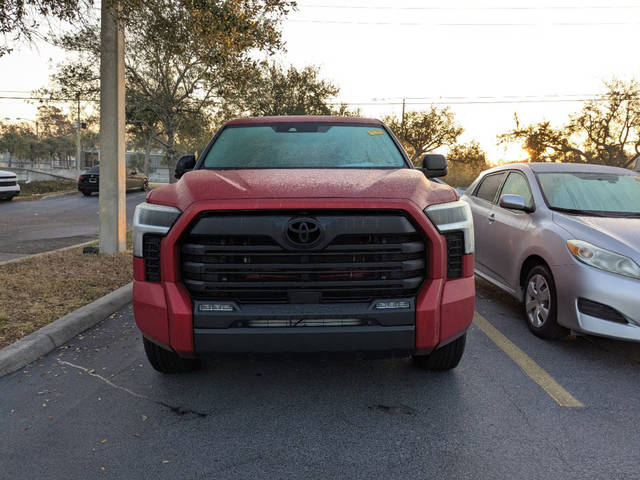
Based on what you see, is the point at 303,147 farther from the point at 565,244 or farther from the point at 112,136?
the point at 112,136

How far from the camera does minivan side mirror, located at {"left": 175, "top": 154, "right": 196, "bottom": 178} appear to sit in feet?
14.6

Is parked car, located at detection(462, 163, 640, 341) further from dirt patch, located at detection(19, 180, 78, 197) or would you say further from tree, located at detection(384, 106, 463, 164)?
tree, located at detection(384, 106, 463, 164)

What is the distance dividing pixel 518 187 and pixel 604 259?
1.90 meters

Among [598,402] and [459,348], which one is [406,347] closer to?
[459,348]

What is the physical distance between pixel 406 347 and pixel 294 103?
113ft

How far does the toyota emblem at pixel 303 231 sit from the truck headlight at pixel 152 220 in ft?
2.19

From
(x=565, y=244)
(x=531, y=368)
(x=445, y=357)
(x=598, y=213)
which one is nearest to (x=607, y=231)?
(x=565, y=244)

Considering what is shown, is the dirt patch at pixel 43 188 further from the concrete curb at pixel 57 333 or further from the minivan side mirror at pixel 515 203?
the minivan side mirror at pixel 515 203

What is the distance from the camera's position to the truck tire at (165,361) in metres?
3.51

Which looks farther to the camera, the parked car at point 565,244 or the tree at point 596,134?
the tree at point 596,134

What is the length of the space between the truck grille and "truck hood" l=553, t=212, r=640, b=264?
81.1 inches

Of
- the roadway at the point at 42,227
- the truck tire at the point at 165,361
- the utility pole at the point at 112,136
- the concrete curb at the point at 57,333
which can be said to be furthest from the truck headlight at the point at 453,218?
the roadway at the point at 42,227

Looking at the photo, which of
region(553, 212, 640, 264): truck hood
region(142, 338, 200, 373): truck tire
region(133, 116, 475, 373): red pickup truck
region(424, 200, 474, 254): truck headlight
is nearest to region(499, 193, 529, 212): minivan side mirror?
region(553, 212, 640, 264): truck hood

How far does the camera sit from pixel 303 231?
2.88m
